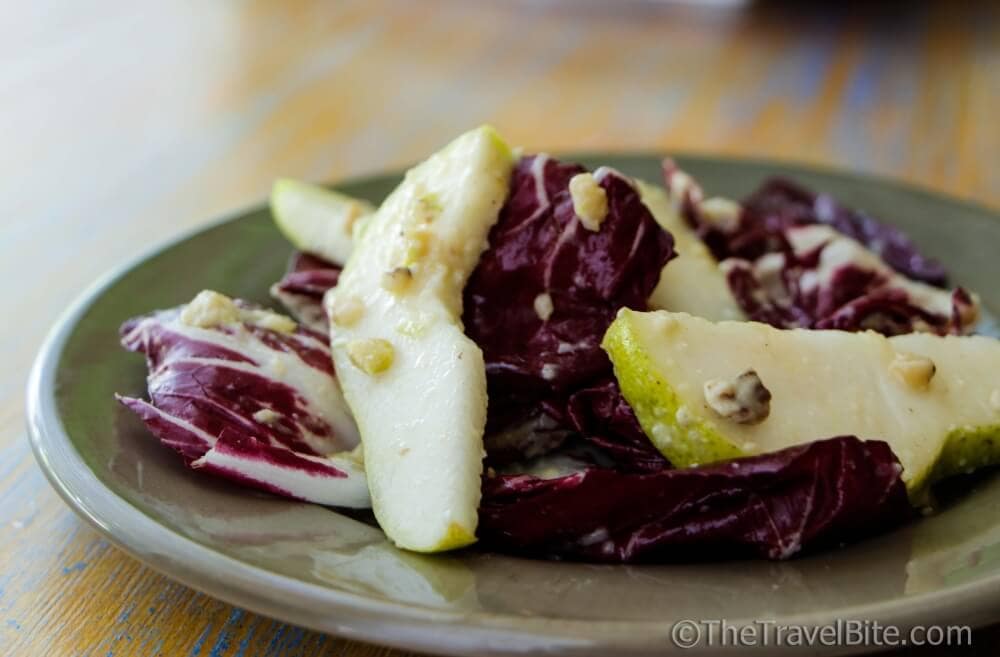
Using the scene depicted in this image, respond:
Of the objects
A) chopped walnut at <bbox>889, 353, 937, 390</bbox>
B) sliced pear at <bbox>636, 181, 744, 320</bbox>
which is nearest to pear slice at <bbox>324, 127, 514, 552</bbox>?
sliced pear at <bbox>636, 181, 744, 320</bbox>

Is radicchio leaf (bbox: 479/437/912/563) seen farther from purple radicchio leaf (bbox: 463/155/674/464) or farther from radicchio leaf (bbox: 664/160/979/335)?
radicchio leaf (bbox: 664/160/979/335)

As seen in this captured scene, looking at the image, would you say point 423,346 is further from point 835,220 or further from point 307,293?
point 835,220

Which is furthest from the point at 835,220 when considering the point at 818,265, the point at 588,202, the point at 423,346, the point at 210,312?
the point at 210,312

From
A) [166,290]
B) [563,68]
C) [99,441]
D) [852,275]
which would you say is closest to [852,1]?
[563,68]

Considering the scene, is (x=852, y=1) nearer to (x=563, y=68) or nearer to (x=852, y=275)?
(x=563, y=68)

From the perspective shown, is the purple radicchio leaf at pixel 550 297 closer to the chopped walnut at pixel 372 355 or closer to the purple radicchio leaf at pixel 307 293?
the chopped walnut at pixel 372 355

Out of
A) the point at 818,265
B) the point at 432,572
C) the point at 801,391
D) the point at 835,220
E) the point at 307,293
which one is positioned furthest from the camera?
the point at 835,220
